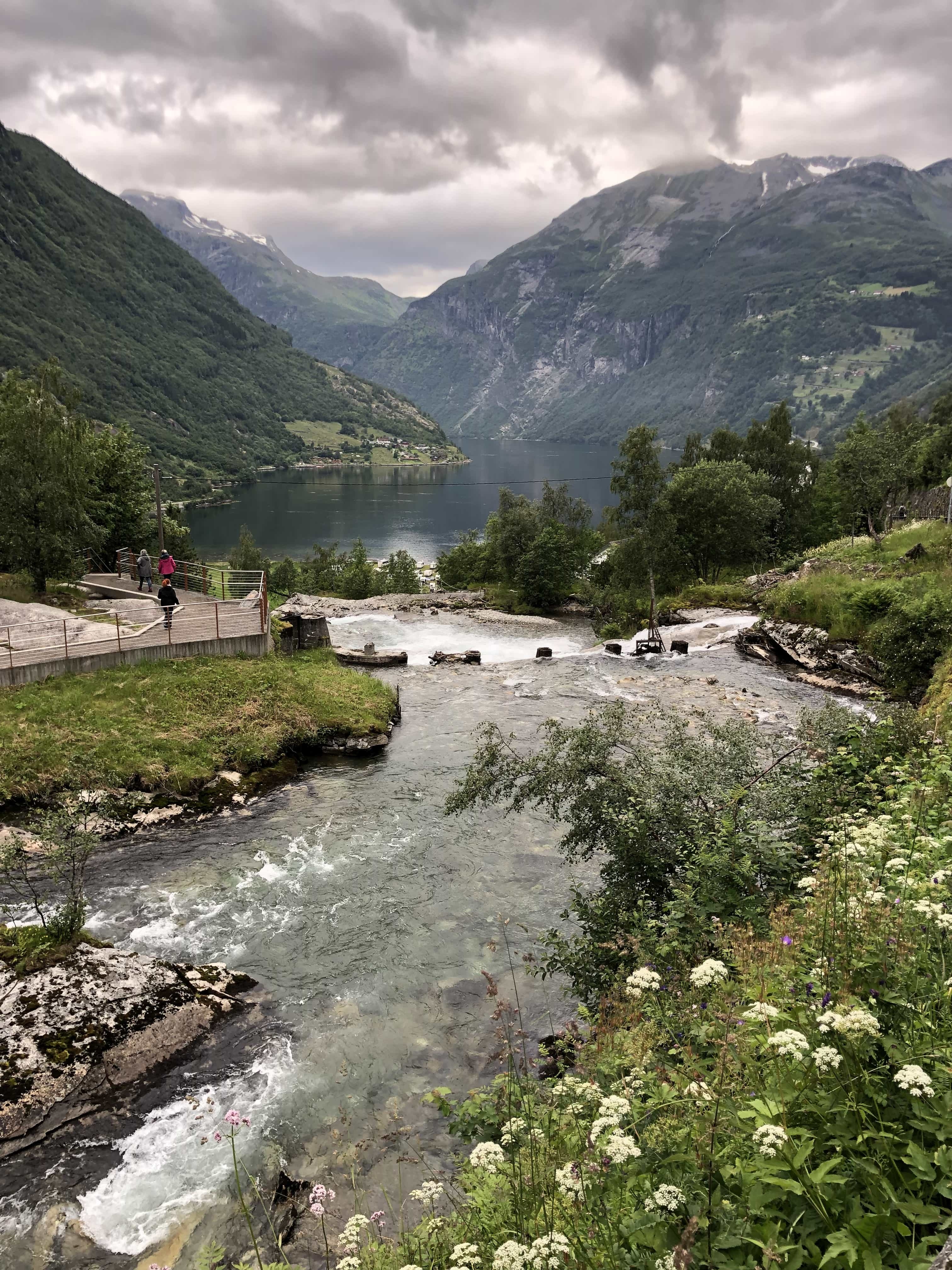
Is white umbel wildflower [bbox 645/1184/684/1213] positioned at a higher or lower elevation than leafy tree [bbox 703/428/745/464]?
lower

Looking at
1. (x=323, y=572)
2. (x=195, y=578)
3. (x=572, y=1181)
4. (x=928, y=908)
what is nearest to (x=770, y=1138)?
(x=572, y=1181)

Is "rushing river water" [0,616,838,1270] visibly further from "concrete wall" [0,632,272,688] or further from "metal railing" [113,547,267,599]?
"metal railing" [113,547,267,599]

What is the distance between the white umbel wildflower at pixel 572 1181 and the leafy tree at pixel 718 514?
187 ft

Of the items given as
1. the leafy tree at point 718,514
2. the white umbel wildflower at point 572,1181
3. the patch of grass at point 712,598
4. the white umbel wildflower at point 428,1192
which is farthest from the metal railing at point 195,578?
the leafy tree at point 718,514

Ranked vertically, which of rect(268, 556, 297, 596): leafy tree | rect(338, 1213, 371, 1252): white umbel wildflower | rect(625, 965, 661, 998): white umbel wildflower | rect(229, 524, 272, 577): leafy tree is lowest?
rect(268, 556, 297, 596): leafy tree

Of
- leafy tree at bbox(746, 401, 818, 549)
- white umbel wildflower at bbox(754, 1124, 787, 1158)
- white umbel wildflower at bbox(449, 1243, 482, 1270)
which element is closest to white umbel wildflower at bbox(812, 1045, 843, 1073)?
white umbel wildflower at bbox(754, 1124, 787, 1158)

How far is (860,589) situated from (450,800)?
3254 cm

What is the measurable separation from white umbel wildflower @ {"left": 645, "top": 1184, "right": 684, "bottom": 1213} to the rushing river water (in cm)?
605

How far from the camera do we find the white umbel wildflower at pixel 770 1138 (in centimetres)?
394

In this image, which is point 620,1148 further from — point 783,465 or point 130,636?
point 783,465

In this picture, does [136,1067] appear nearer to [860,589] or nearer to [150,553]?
[860,589]

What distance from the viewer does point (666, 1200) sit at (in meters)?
4.14

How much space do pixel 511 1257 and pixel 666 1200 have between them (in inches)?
39.4

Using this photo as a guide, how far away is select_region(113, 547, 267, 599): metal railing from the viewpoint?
38625mm
